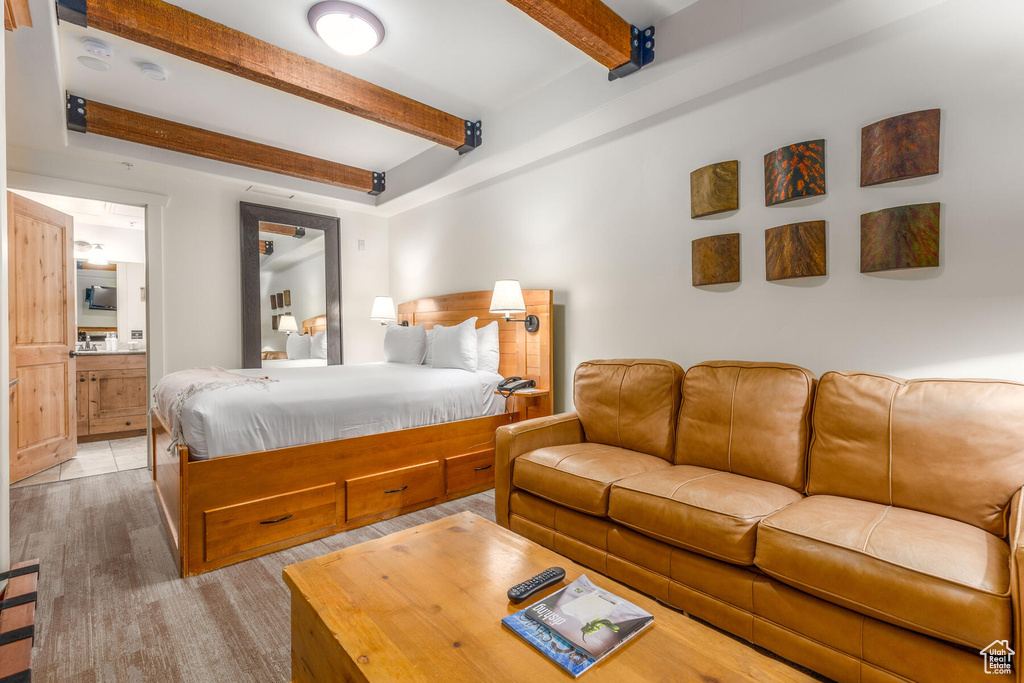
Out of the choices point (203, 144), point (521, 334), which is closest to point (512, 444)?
point (521, 334)

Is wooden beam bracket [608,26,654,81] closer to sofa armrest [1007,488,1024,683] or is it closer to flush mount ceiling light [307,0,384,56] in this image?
flush mount ceiling light [307,0,384,56]

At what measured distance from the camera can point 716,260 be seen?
2.64 m

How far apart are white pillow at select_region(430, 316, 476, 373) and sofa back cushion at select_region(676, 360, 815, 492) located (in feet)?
5.70

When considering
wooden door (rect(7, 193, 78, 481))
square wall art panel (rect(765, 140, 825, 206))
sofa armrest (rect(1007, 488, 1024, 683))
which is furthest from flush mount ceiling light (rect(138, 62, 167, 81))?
sofa armrest (rect(1007, 488, 1024, 683))

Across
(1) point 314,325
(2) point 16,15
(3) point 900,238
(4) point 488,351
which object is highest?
(2) point 16,15

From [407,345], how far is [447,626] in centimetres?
324

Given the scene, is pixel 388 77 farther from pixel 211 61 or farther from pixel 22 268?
pixel 22 268

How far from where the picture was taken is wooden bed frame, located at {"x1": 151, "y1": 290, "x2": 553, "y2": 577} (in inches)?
90.2

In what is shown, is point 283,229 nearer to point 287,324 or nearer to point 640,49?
point 287,324

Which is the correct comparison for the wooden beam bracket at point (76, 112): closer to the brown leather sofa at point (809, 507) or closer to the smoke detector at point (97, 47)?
the smoke detector at point (97, 47)

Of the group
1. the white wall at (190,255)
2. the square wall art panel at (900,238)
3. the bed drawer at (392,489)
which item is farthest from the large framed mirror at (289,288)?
the square wall art panel at (900,238)

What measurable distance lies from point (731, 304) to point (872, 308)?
639mm

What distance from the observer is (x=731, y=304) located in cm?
264

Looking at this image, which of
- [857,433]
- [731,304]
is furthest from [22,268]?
[857,433]
